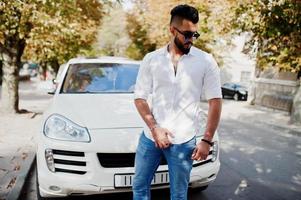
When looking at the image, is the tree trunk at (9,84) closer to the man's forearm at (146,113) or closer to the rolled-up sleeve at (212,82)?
the man's forearm at (146,113)

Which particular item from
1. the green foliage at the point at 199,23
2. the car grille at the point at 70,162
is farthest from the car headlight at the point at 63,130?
the green foliage at the point at 199,23

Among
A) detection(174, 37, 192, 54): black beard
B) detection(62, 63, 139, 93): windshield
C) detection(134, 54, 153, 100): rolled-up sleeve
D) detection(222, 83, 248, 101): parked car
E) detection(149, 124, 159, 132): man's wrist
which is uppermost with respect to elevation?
detection(174, 37, 192, 54): black beard

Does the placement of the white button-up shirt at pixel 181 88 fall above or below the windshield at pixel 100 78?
above

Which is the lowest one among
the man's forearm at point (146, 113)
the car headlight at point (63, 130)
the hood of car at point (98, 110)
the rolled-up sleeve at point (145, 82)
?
the car headlight at point (63, 130)

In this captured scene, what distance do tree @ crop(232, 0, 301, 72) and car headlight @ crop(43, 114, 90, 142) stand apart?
753 cm

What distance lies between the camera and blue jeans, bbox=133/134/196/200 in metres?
2.64

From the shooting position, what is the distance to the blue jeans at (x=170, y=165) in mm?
2637

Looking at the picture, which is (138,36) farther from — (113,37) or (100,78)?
(113,37)

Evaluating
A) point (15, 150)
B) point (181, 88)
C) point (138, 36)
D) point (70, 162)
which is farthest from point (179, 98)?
point (138, 36)

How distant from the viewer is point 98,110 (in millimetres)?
4086

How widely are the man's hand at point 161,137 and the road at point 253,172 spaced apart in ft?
6.27

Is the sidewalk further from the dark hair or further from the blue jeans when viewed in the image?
the dark hair

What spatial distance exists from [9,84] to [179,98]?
9920 millimetres

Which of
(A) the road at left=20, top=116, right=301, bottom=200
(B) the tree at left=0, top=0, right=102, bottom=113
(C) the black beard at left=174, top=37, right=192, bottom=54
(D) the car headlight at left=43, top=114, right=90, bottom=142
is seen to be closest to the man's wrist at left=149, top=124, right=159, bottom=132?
(C) the black beard at left=174, top=37, right=192, bottom=54
